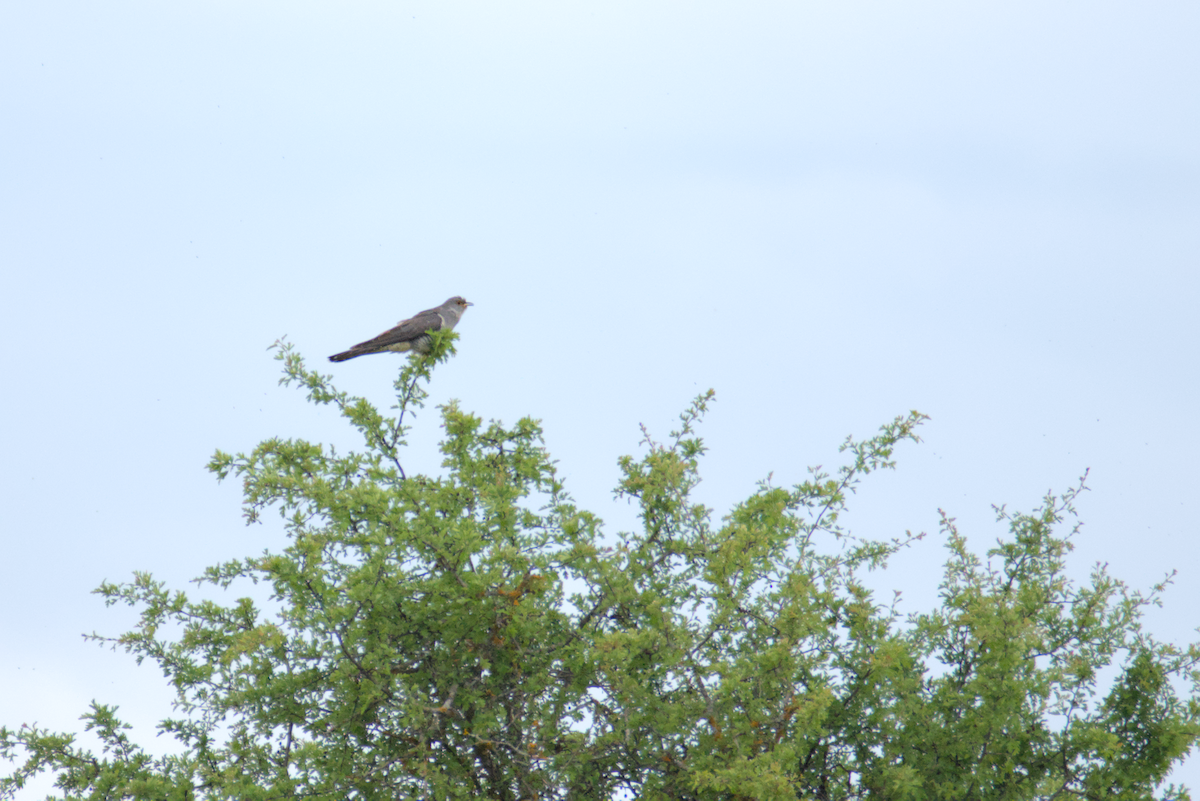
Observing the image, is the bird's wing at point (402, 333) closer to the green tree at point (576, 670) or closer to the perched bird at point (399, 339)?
the perched bird at point (399, 339)

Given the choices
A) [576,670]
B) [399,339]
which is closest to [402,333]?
[399,339]

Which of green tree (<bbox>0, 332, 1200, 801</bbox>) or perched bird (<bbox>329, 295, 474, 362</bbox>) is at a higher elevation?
perched bird (<bbox>329, 295, 474, 362</bbox>)

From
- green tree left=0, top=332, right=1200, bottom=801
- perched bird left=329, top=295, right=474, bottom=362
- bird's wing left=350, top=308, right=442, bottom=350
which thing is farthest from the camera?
bird's wing left=350, top=308, right=442, bottom=350

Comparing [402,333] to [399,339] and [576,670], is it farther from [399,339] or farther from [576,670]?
[576,670]

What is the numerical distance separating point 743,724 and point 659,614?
762mm

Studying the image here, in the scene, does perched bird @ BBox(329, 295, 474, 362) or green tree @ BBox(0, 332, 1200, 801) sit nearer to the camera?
green tree @ BBox(0, 332, 1200, 801)

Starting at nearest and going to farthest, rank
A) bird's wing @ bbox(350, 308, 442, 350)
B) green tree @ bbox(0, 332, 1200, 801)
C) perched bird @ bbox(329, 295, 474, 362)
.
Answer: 1. green tree @ bbox(0, 332, 1200, 801)
2. perched bird @ bbox(329, 295, 474, 362)
3. bird's wing @ bbox(350, 308, 442, 350)

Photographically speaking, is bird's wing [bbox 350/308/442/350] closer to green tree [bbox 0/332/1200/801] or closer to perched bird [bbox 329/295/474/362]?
perched bird [bbox 329/295/474/362]

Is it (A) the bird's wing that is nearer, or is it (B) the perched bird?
(B) the perched bird

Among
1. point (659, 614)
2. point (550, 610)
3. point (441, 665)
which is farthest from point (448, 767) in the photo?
point (659, 614)

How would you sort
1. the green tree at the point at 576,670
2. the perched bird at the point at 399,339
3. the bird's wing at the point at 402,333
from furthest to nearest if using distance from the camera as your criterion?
the bird's wing at the point at 402,333
the perched bird at the point at 399,339
the green tree at the point at 576,670

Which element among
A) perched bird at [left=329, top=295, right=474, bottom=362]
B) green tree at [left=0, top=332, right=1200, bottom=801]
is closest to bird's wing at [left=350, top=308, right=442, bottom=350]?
perched bird at [left=329, top=295, right=474, bottom=362]

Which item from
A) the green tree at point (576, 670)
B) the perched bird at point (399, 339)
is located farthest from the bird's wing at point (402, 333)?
the green tree at point (576, 670)

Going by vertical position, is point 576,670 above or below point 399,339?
below
